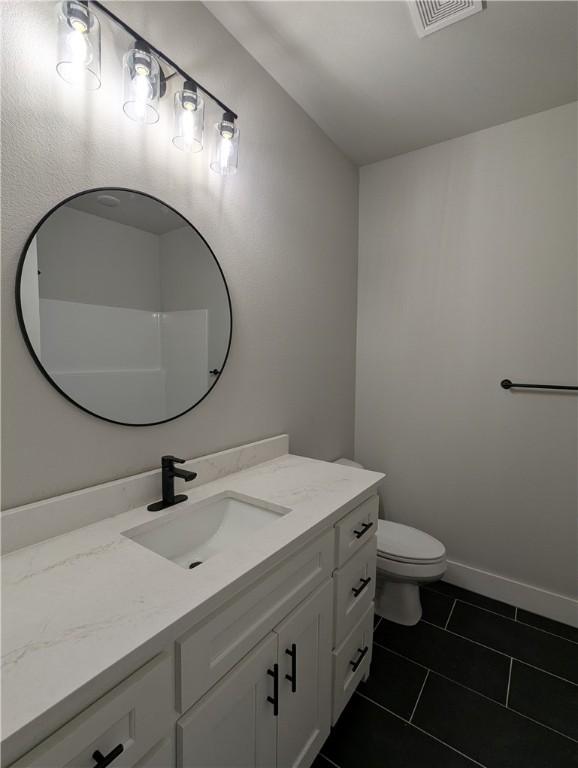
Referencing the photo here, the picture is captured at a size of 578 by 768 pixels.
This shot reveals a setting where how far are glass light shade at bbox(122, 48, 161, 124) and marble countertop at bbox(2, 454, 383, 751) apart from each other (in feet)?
3.83

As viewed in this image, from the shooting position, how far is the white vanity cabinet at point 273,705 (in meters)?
0.72

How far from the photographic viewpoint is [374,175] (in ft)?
7.41

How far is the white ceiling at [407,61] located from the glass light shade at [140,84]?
0.51 m

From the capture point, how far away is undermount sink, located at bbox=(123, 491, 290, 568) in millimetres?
1043

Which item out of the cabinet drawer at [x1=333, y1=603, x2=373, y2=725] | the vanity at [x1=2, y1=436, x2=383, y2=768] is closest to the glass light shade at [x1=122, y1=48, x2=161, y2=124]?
the vanity at [x1=2, y1=436, x2=383, y2=768]

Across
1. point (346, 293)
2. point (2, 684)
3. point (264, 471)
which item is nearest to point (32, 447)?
point (2, 684)

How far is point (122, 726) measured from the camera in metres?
0.57

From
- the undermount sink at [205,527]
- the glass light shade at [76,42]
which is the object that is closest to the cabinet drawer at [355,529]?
the undermount sink at [205,527]

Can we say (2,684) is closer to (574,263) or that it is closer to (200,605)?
(200,605)

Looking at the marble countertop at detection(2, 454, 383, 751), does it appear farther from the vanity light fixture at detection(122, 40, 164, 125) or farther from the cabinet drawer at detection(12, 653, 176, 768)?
the vanity light fixture at detection(122, 40, 164, 125)

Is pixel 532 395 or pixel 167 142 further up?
pixel 167 142

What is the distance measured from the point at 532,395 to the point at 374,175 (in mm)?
1589

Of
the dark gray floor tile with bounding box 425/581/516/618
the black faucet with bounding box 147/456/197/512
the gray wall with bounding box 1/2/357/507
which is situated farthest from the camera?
the dark gray floor tile with bounding box 425/581/516/618

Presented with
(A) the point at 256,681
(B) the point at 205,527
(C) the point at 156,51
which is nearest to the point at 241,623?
(A) the point at 256,681
